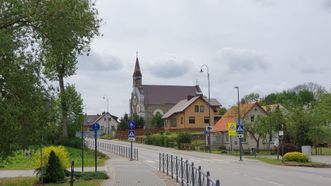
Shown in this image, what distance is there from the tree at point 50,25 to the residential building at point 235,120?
5295 cm

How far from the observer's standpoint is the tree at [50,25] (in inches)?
657

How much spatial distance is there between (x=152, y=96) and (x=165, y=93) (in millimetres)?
4021

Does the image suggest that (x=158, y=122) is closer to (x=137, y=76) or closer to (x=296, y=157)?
(x=137, y=76)

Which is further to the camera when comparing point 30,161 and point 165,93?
point 165,93

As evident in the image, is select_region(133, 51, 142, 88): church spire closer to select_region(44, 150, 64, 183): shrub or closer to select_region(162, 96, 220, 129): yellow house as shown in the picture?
select_region(162, 96, 220, 129): yellow house

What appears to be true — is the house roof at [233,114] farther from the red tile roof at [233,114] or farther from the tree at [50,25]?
the tree at [50,25]

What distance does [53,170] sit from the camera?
22125mm

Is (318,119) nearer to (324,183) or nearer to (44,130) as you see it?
(324,183)

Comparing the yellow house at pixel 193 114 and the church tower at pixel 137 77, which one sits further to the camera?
the church tower at pixel 137 77

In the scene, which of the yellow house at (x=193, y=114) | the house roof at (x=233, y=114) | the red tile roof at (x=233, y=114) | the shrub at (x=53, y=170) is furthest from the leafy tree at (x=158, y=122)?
the shrub at (x=53, y=170)

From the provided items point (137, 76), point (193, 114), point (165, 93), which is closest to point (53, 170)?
point (193, 114)

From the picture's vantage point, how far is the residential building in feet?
238

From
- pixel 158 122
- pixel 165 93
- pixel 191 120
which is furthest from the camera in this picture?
pixel 165 93

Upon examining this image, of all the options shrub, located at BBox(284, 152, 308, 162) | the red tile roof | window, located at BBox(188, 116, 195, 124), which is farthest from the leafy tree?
shrub, located at BBox(284, 152, 308, 162)
